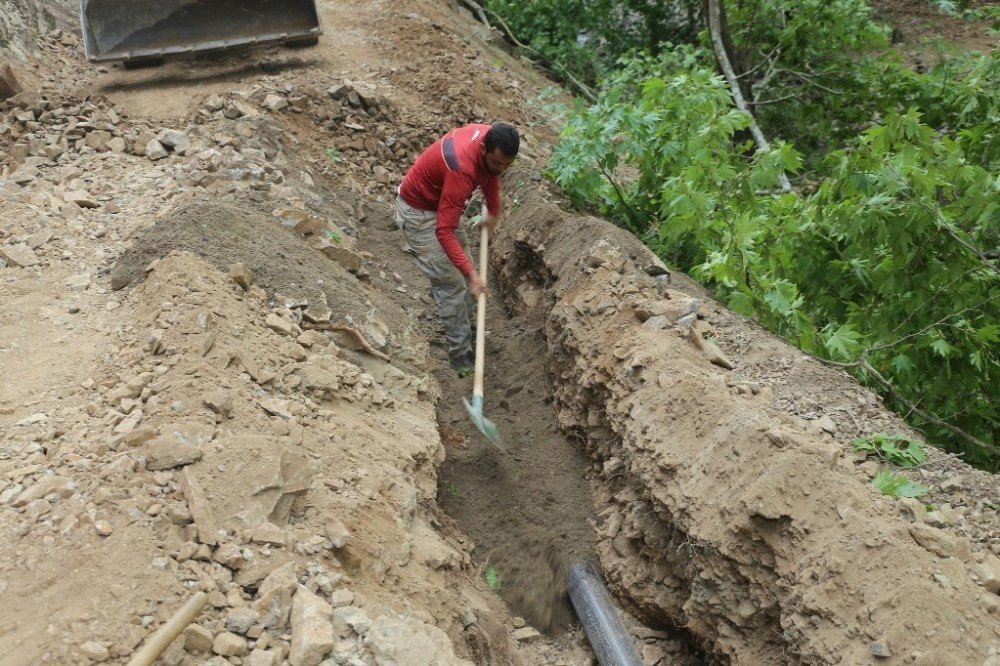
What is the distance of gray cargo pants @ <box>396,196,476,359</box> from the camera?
218 inches

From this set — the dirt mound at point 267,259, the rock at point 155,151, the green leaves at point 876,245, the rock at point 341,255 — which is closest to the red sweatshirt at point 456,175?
the dirt mound at point 267,259

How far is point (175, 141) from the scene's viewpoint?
6234 mm

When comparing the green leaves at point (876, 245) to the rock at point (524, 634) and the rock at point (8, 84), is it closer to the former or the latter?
the rock at point (524, 634)

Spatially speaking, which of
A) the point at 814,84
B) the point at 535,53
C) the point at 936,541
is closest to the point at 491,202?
the point at 936,541

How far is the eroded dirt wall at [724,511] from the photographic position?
298 cm

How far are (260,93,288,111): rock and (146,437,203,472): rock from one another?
437cm

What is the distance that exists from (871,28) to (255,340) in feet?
Result: 28.3

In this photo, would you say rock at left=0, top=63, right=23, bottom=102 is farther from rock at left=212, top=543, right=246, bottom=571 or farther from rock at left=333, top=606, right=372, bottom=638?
rock at left=333, top=606, right=372, bottom=638

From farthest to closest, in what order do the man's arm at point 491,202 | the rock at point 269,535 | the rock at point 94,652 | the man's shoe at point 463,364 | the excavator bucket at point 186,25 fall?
1. the excavator bucket at point 186,25
2. the man's shoe at point 463,364
3. the man's arm at point 491,202
4. the rock at point 269,535
5. the rock at point 94,652

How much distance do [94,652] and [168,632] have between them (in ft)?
0.75

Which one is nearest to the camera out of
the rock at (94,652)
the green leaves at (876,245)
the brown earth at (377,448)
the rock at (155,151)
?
the rock at (94,652)

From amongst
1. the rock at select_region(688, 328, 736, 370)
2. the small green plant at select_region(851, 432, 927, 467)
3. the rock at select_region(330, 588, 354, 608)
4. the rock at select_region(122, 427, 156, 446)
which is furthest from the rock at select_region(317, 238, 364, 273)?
the small green plant at select_region(851, 432, 927, 467)

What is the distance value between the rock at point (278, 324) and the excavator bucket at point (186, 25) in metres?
4.64

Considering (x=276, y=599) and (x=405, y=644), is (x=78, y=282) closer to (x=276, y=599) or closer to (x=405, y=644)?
(x=276, y=599)
